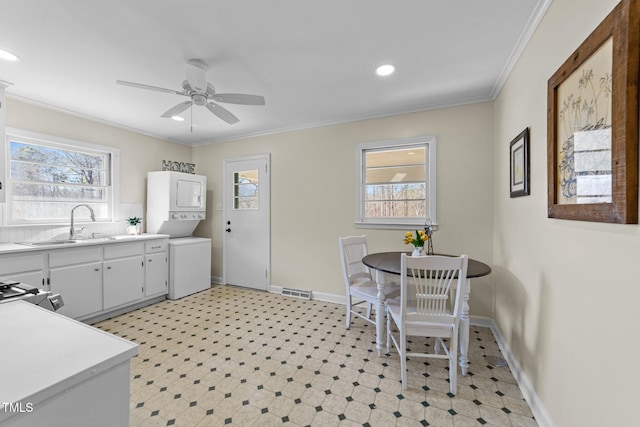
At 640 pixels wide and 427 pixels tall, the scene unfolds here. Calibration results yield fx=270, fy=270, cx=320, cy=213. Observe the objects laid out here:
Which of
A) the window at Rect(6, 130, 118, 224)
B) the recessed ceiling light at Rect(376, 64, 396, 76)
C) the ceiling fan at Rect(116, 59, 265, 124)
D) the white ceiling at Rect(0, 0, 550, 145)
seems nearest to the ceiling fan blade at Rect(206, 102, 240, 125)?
the ceiling fan at Rect(116, 59, 265, 124)

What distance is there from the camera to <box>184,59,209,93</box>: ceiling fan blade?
2145 mm

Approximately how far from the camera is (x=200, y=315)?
10.7 feet

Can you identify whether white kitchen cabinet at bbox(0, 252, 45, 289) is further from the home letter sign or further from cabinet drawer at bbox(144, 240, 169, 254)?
the home letter sign

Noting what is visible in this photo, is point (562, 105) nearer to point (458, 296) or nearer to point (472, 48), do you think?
point (472, 48)

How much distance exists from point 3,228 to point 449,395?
4.52m

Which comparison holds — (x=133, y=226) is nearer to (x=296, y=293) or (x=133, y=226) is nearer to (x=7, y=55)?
(x=7, y=55)

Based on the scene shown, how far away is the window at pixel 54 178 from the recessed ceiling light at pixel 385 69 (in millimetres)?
3704

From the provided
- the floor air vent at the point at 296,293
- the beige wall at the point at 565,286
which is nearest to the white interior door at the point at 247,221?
the floor air vent at the point at 296,293

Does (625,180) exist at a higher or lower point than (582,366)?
higher

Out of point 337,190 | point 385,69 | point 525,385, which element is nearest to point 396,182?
point 337,190

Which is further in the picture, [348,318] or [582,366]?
[348,318]

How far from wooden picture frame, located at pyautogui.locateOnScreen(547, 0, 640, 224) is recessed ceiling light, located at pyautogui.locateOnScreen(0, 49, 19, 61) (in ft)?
12.3

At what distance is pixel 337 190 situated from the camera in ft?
12.2

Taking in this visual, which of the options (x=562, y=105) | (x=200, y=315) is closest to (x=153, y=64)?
(x=200, y=315)
